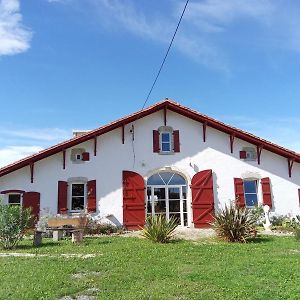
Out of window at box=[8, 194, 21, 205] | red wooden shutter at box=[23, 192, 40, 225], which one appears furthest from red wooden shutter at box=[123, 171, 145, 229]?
window at box=[8, 194, 21, 205]

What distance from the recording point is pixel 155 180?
1872 cm

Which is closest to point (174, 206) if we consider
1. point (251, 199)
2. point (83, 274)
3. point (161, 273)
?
point (251, 199)

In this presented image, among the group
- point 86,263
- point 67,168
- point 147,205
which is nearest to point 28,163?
point 67,168

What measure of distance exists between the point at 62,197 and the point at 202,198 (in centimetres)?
631

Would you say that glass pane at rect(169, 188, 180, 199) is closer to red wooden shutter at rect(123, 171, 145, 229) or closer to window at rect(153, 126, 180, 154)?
red wooden shutter at rect(123, 171, 145, 229)

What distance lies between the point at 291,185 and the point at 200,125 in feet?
17.1

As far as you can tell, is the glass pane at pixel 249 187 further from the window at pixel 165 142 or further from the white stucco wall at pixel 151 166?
the window at pixel 165 142

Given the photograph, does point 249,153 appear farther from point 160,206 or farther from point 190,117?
point 160,206

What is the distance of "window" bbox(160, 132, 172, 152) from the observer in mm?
19078

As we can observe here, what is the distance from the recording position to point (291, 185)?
1925cm

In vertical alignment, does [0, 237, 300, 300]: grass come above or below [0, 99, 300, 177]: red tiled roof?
below

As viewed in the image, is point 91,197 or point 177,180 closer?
point 91,197

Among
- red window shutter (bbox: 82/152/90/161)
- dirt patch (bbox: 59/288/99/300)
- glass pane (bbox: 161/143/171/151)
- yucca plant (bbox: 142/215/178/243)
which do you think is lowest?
dirt patch (bbox: 59/288/99/300)

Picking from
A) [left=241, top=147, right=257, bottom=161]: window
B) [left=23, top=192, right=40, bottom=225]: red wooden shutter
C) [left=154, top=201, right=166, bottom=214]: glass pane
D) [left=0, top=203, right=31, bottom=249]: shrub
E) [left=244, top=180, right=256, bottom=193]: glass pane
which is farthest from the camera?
[left=241, top=147, right=257, bottom=161]: window
